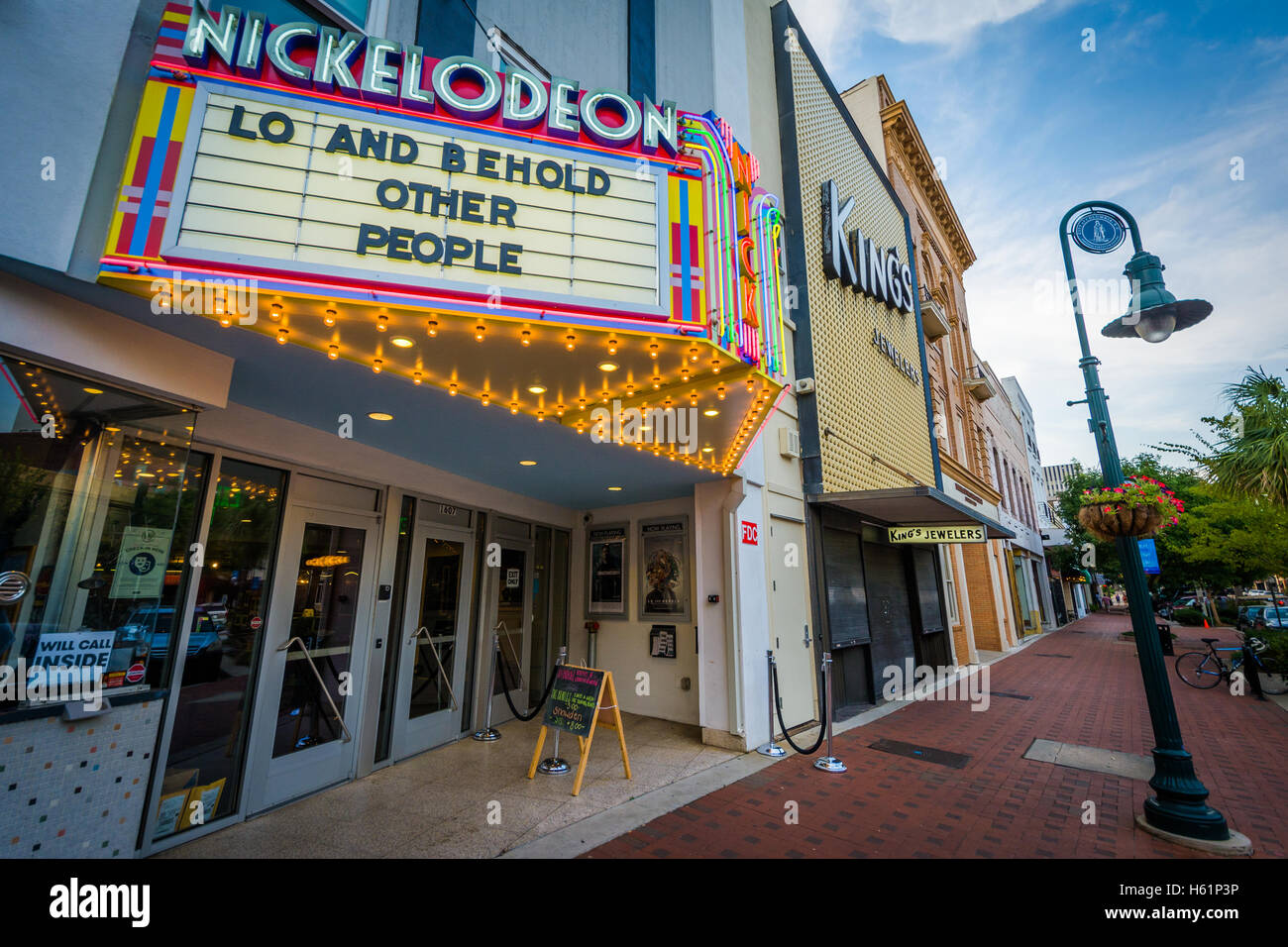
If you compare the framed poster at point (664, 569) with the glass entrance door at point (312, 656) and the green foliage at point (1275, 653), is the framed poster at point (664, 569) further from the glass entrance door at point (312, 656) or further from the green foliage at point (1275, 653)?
the green foliage at point (1275, 653)

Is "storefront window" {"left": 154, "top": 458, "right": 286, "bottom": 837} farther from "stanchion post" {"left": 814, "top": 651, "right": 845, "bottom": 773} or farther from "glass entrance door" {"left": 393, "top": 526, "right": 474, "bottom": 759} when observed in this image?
"stanchion post" {"left": 814, "top": 651, "right": 845, "bottom": 773}

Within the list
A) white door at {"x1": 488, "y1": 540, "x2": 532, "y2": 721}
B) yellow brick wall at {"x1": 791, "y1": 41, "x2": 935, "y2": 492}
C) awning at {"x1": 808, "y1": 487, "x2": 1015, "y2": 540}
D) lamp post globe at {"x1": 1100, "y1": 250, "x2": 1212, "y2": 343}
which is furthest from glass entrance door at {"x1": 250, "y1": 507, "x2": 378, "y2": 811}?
lamp post globe at {"x1": 1100, "y1": 250, "x2": 1212, "y2": 343}

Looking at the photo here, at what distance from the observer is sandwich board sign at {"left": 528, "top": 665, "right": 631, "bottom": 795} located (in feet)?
17.5

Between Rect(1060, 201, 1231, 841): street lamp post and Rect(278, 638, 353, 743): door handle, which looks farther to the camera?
Rect(278, 638, 353, 743): door handle

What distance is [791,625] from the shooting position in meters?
7.70

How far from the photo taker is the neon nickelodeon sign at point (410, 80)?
323 centimetres

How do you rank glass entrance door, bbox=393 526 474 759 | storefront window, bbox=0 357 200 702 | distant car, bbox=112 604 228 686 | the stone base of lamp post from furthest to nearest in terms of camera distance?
glass entrance door, bbox=393 526 474 759 → the stone base of lamp post → distant car, bbox=112 604 228 686 → storefront window, bbox=0 357 200 702

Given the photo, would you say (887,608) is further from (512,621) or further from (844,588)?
(512,621)

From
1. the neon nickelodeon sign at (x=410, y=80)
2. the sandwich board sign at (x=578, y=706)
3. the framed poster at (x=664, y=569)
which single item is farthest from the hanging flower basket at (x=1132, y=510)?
the neon nickelodeon sign at (x=410, y=80)

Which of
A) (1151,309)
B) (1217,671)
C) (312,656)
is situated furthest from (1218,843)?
(1217,671)

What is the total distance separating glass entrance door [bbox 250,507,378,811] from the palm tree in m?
14.9

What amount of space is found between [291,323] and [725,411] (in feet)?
11.5

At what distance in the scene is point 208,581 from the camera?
4.42m

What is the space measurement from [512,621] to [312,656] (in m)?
3.07
